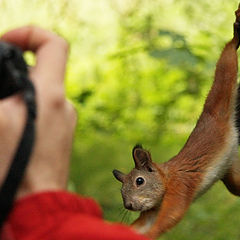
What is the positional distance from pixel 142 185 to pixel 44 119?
130cm

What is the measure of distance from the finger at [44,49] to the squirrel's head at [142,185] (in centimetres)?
106

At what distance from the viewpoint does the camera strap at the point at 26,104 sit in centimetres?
75

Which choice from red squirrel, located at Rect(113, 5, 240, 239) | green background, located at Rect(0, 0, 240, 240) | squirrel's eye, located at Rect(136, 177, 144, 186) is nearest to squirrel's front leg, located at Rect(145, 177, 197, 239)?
red squirrel, located at Rect(113, 5, 240, 239)

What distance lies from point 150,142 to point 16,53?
15.0 ft

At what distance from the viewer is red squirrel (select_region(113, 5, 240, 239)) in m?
1.94

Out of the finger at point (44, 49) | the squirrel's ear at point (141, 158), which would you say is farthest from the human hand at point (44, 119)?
the squirrel's ear at point (141, 158)

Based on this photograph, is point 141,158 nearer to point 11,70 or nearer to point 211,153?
point 211,153

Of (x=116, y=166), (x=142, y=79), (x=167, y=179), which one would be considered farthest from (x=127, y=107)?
(x=167, y=179)

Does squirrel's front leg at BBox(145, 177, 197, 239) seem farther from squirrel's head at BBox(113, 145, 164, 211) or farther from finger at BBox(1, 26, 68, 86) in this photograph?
finger at BBox(1, 26, 68, 86)

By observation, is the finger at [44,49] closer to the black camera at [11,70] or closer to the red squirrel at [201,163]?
the black camera at [11,70]

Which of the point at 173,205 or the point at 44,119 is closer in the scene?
the point at 44,119

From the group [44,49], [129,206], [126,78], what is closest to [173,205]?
[129,206]

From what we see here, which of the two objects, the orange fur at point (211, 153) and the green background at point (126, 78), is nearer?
the orange fur at point (211, 153)

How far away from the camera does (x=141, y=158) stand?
203 cm
